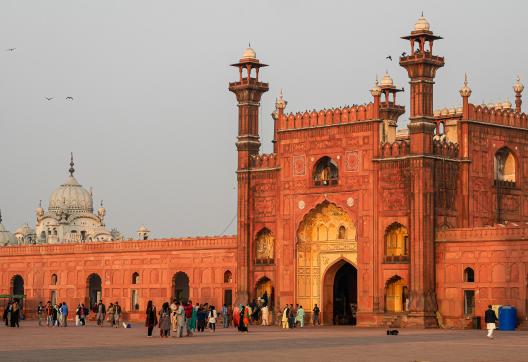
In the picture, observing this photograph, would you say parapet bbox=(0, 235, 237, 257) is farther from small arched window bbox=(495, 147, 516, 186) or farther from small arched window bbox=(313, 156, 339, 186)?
small arched window bbox=(495, 147, 516, 186)

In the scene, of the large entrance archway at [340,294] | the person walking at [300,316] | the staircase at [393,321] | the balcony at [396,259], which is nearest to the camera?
the staircase at [393,321]

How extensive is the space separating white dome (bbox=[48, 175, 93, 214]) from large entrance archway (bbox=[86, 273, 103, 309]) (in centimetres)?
3744

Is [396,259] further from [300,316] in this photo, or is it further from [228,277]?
[228,277]

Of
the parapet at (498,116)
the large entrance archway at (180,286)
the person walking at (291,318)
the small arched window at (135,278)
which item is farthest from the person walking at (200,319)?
the small arched window at (135,278)

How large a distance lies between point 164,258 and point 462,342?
2820cm

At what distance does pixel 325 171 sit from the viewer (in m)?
52.3

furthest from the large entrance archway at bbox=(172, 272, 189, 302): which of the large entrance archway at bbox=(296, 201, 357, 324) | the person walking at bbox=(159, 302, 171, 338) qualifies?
the person walking at bbox=(159, 302, 171, 338)

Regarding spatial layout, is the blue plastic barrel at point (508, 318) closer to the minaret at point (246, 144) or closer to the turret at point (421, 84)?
the turret at point (421, 84)

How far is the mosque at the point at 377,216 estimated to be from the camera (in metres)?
47.0

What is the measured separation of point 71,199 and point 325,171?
54895mm

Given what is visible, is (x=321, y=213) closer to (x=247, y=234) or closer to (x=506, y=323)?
(x=247, y=234)

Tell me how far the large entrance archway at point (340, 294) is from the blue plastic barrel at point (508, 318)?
928 centimetres

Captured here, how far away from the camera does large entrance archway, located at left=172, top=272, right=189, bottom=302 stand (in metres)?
59.8

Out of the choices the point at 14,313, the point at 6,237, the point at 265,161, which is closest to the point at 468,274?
the point at 265,161
